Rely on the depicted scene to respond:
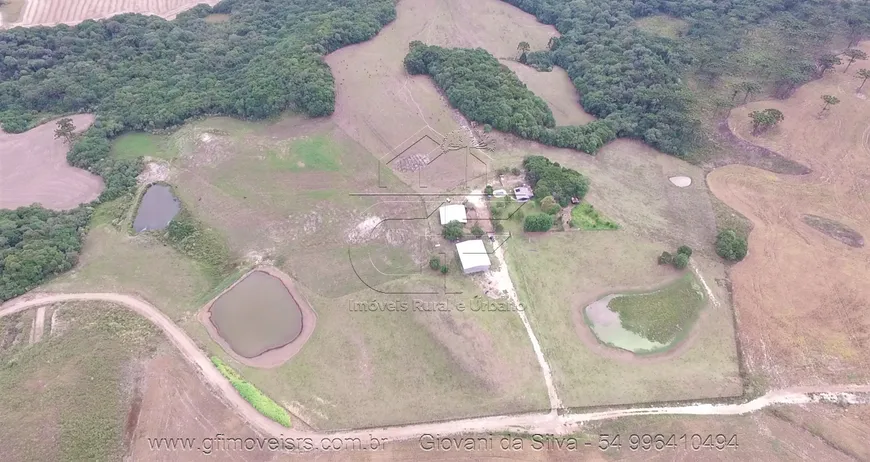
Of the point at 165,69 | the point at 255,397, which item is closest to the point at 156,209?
the point at 165,69

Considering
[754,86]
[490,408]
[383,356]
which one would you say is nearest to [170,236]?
[383,356]

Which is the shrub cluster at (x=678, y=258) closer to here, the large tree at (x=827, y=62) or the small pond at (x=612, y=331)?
the small pond at (x=612, y=331)

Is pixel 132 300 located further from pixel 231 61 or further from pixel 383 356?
pixel 231 61

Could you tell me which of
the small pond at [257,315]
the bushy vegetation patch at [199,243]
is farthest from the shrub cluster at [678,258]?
the bushy vegetation patch at [199,243]

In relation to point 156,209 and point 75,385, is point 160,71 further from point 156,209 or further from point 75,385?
point 75,385

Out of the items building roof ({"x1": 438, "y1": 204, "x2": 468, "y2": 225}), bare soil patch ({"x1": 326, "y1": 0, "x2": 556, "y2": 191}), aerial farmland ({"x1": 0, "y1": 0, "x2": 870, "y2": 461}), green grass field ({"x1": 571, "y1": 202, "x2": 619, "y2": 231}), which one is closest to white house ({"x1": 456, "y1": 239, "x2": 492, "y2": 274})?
aerial farmland ({"x1": 0, "y1": 0, "x2": 870, "y2": 461})

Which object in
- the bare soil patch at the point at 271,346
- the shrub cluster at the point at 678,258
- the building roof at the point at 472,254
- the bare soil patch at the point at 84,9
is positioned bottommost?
the shrub cluster at the point at 678,258

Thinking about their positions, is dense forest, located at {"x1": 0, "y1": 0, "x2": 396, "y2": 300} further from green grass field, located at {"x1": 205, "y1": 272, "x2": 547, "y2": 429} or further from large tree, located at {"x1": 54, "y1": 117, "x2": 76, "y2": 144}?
green grass field, located at {"x1": 205, "y1": 272, "x2": 547, "y2": 429}
